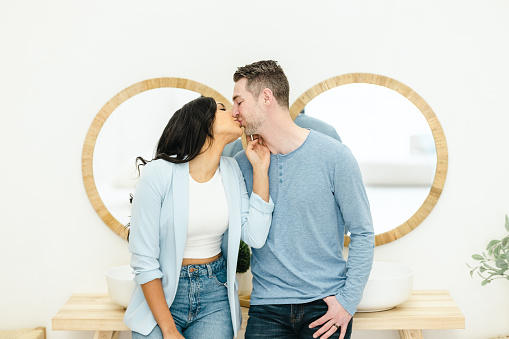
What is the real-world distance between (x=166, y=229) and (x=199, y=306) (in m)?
0.29

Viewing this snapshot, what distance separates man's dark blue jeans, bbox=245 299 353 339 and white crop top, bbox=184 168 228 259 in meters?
0.29

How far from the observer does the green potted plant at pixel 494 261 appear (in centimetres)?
222

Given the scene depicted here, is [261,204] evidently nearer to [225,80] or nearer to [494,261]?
[225,80]

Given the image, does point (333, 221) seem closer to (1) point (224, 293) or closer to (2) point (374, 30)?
(1) point (224, 293)

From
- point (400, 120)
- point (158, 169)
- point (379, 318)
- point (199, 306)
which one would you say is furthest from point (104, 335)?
point (400, 120)

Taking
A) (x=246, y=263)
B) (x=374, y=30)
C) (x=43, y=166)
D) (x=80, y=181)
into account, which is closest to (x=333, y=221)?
(x=246, y=263)

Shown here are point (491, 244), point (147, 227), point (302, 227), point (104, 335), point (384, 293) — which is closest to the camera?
point (147, 227)

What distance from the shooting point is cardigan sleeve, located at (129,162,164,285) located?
167 cm

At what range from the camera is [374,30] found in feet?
7.63

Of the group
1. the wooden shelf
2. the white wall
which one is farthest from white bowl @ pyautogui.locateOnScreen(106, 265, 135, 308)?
the white wall

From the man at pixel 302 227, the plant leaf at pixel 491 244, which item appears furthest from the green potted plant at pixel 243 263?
the plant leaf at pixel 491 244

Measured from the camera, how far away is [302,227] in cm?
179

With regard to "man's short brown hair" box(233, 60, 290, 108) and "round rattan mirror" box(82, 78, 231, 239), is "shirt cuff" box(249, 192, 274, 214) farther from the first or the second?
"round rattan mirror" box(82, 78, 231, 239)

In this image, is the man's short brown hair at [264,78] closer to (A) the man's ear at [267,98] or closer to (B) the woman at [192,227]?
(A) the man's ear at [267,98]
